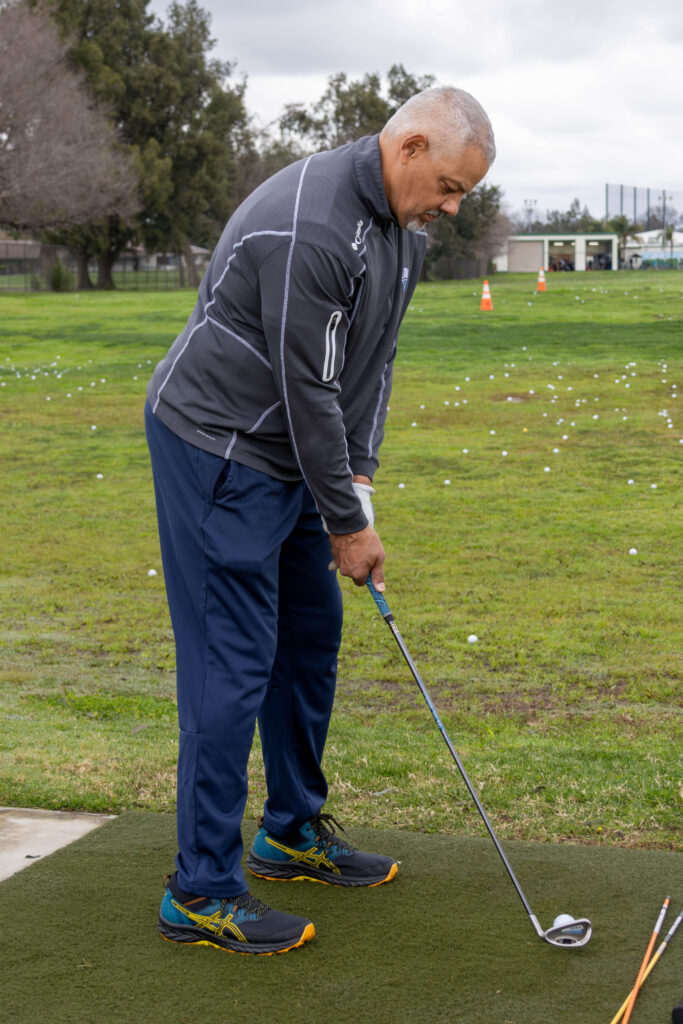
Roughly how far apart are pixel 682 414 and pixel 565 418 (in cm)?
130

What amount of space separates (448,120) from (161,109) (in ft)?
162

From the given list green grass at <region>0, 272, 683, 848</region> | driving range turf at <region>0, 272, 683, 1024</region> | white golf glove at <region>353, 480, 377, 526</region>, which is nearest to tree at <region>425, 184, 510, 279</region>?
green grass at <region>0, 272, 683, 848</region>

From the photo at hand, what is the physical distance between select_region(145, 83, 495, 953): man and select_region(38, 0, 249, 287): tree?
43.9 meters

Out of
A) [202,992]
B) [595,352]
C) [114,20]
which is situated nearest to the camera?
[202,992]

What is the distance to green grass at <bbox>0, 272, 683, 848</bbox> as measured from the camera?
151 inches

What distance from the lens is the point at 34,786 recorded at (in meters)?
3.81

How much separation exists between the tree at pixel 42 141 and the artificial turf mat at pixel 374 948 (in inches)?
1154

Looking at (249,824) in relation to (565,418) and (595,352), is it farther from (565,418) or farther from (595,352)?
(595,352)

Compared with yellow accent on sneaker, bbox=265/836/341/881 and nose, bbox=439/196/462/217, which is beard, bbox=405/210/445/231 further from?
yellow accent on sneaker, bbox=265/836/341/881

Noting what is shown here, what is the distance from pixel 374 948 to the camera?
2730mm

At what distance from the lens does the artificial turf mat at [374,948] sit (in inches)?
97.0

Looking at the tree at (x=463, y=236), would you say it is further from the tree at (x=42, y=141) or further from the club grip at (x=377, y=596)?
the club grip at (x=377, y=596)

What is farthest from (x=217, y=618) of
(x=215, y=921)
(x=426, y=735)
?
(x=426, y=735)

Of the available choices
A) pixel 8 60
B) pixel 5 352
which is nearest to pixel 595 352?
pixel 5 352
